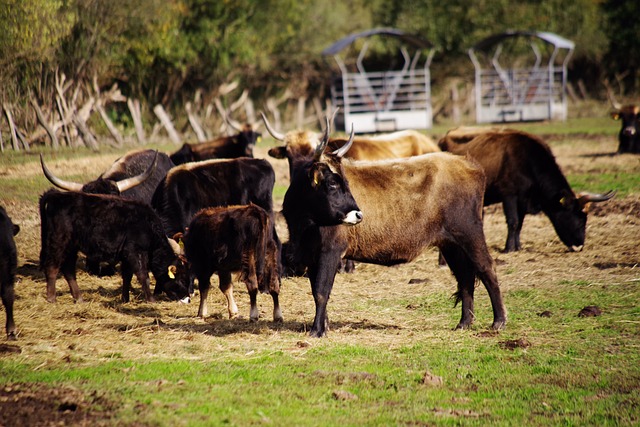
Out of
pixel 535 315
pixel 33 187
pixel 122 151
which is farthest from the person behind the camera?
pixel 122 151

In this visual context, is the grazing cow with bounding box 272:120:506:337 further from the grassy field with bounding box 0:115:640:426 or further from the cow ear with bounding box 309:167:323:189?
the grassy field with bounding box 0:115:640:426

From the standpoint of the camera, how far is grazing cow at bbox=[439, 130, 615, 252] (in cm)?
1266

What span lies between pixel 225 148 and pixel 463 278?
8.93 metres

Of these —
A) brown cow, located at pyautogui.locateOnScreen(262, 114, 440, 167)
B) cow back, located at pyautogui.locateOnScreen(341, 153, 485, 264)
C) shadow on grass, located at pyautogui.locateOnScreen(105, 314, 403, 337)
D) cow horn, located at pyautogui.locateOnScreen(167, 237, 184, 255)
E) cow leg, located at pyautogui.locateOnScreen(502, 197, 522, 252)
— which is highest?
cow back, located at pyautogui.locateOnScreen(341, 153, 485, 264)

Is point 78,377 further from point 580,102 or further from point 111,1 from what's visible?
point 580,102

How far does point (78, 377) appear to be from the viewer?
6.71 m

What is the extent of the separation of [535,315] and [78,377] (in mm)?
4546

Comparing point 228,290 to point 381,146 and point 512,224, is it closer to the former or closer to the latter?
point 512,224

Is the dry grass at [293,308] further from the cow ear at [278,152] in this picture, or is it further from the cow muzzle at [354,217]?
A: the cow ear at [278,152]

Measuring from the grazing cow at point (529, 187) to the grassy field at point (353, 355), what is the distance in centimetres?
67

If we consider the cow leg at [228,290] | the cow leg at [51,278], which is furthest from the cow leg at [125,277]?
the cow leg at [228,290]

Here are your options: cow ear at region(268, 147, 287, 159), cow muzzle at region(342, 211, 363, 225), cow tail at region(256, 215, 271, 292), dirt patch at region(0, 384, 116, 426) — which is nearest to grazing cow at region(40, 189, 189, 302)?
cow tail at region(256, 215, 271, 292)

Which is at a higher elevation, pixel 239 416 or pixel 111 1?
pixel 111 1

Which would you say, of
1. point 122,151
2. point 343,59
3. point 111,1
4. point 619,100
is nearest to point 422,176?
point 122,151
